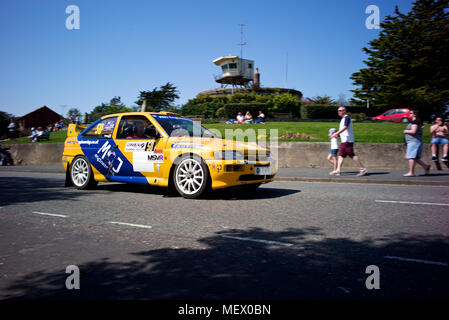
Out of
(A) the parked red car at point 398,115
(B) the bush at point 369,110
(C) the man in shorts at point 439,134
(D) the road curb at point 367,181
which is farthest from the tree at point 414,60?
(D) the road curb at point 367,181

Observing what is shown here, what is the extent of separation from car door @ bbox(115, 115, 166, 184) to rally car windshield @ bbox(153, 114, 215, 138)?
0.23m

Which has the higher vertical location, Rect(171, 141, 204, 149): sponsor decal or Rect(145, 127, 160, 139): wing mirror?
Rect(145, 127, 160, 139): wing mirror

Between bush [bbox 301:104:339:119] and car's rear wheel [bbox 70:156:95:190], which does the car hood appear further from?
bush [bbox 301:104:339:119]

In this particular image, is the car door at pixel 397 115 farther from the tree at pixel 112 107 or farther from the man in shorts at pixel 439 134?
the tree at pixel 112 107

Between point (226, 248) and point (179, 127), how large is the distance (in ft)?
13.5

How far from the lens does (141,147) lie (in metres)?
7.07

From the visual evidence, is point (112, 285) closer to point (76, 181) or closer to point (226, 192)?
point (226, 192)

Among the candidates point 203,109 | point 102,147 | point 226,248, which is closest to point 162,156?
point 102,147

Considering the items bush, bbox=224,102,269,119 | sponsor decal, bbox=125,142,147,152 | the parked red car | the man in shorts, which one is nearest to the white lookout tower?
bush, bbox=224,102,269,119

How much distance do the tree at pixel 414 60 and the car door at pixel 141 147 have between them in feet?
114

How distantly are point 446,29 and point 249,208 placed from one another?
3808 cm

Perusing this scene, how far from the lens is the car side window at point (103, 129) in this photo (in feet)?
25.5

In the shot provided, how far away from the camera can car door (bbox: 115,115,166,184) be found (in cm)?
682
